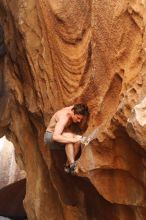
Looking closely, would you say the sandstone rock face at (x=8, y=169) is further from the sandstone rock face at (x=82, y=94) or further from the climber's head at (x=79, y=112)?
the climber's head at (x=79, y=112)

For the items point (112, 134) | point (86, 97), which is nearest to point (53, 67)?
A: point (86, 97)

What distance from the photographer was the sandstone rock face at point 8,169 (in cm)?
1440

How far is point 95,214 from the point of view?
7.60 meters

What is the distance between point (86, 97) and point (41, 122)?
1685mm

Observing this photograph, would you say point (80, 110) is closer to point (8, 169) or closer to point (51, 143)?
point (51, 143)

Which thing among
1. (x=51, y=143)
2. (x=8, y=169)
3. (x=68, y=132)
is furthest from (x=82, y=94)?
(x=8, y=169)

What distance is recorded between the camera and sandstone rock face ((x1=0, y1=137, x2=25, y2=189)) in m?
14.4

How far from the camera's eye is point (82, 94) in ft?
24.5

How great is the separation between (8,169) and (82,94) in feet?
23.8

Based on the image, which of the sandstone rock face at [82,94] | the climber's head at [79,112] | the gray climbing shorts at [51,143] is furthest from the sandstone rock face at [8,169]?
the climber's head at [79,112]

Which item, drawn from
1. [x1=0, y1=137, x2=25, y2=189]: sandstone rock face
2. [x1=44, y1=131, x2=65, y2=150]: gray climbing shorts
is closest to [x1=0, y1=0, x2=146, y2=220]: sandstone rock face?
[x1=44, y1=131, x2=65, y2=150]: gray climbing shorts

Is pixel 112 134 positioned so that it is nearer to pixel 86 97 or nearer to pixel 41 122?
pixel 86 97

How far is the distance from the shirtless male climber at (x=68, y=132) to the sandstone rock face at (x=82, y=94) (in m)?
0.17

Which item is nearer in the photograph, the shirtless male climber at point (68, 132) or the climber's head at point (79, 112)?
the shirtless male climber at point (68, 132)
